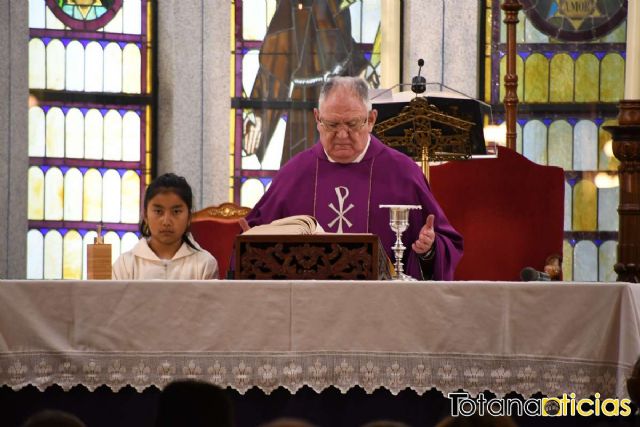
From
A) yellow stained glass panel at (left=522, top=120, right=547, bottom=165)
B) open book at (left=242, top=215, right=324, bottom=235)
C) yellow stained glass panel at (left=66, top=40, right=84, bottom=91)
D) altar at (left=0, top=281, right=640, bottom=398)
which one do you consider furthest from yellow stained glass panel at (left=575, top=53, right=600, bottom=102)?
altar at (left=0, top=281, right=640, bottom=398)

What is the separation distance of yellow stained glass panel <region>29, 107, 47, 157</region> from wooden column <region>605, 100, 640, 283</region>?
506 cm

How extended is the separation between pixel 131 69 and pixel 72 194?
3.71 feet

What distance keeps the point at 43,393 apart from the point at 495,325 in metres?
1.40

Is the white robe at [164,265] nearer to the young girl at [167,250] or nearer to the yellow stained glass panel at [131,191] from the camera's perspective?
the young girl at [167,250]

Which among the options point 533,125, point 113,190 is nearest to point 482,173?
point 533,125

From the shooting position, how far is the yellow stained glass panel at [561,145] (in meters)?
10.3

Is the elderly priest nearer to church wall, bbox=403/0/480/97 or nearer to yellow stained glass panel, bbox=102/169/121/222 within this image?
church wall, bbox=403/0/480/97

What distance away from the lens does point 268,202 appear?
5.62 metres

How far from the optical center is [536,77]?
33.6 ft

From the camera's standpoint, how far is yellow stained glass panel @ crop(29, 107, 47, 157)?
989cm

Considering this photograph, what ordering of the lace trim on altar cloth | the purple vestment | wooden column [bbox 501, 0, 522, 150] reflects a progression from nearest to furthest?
the lace trim on altar cloth, the purple vestment, wooden column [bbox 501, 0, 522, 150]

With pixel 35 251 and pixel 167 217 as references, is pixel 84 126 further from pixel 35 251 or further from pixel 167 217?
pixel 167 217

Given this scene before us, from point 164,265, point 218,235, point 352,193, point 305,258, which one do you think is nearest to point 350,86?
point 352,193

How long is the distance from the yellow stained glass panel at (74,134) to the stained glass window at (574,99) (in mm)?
3334
